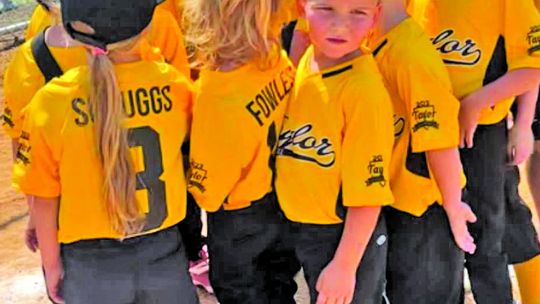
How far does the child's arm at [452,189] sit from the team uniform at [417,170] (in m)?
0.03

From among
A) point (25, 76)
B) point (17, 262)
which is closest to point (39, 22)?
point (25, 76)

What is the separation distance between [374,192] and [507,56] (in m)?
0.58

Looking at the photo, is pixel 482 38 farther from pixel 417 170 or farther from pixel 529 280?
pixel 529 280

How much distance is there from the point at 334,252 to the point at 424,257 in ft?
0.97

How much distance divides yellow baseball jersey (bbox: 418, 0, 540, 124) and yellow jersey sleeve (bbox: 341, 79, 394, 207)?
0.35 m

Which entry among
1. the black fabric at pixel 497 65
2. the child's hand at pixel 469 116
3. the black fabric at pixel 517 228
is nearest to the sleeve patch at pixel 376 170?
the child's hand at pixel 469 116

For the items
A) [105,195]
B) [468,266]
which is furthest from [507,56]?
[105,195]

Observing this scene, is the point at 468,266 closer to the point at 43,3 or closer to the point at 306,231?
the point at 306,231

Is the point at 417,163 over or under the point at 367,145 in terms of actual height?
under

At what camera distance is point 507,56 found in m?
2.45

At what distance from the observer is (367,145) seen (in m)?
2.18

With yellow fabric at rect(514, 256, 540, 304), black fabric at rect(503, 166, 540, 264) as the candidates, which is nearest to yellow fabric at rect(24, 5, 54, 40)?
black fabric at rect(503, 166, 540, 264)

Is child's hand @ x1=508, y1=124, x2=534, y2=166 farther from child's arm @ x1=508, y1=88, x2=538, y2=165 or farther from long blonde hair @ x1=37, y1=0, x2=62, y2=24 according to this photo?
long blonde hair @ x1=37, y1=0, x2=62, y2=24

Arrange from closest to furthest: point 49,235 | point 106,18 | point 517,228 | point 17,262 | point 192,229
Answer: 1. point 106,18
2. point 49,235
3. point 517,228
4. point 192,229
5. point 17,262
